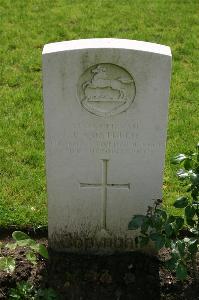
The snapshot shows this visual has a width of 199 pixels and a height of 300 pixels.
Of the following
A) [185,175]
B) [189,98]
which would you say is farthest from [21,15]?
[185,175]

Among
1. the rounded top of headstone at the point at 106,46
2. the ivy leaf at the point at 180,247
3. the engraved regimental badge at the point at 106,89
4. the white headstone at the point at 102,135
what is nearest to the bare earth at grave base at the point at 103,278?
the white headstone at the point at 102,135

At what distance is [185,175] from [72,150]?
775 mm

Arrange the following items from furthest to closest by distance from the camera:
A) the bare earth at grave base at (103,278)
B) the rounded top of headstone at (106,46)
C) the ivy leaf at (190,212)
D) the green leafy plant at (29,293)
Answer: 1. the bare earth at grave base at (103,278)
2. the green leafy plant at (29,293)
3. the ivy leaf at (190,212)
4. the rounded top of headstone at (106,46)

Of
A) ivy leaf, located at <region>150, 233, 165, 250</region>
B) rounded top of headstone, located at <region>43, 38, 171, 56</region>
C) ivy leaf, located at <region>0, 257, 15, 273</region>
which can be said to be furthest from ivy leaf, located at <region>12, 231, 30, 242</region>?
rounded top of headstone, located at <region>43, 38, 171, 56</region>

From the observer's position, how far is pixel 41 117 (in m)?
5.72

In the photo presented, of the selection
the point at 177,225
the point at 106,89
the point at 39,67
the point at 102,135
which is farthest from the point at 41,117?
the point at 177,225

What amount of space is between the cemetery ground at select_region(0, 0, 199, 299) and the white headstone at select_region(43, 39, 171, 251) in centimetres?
26

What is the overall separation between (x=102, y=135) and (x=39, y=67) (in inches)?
128

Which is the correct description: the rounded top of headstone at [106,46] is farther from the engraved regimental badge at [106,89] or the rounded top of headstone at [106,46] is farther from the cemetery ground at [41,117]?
the cemetery ground at [41,117]

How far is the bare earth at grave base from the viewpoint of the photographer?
3740mm

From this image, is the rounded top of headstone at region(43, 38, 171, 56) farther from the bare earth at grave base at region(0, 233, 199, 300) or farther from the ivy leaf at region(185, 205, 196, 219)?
the bare earth at grave base at region(0, 233, 199, 300)

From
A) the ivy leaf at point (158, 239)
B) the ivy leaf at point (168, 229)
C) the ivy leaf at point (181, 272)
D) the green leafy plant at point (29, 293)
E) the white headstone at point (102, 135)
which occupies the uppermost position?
the white headstone at point (102, 135)

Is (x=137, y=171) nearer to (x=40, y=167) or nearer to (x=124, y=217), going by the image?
(x=124, y=217)

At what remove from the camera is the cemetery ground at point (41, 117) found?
150 inches
